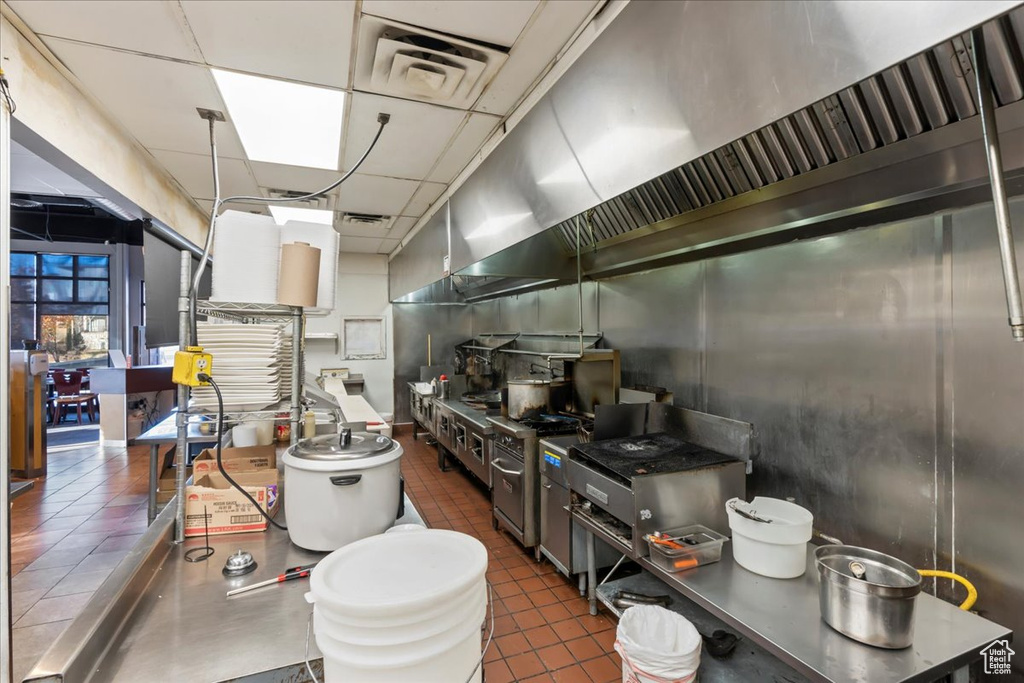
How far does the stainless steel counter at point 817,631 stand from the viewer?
1100 millimetres

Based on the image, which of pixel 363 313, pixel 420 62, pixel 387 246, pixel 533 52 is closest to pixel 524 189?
pixel 533 52

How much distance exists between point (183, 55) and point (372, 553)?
6.72 ft

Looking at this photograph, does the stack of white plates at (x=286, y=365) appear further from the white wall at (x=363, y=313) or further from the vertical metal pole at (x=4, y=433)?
the white wall at (x=363, y=313)

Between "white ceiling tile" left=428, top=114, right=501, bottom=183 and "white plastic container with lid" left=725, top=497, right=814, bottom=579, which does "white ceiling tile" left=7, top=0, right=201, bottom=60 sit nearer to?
"white ceiling tile" left=428, top=114, right=501, bottom=183

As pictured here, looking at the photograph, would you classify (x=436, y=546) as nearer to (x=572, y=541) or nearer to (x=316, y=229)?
(x=316, y=229)

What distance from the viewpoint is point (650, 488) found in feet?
5.87

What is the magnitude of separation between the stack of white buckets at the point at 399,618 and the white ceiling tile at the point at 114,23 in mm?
1907

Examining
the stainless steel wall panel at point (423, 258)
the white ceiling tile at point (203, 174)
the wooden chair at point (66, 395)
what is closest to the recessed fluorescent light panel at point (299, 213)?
the white ceiling tile at point (203, 174)

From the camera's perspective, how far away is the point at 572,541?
2.46 m

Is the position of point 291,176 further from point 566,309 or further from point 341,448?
point 341,448

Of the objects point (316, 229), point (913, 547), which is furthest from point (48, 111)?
point (913, 547)

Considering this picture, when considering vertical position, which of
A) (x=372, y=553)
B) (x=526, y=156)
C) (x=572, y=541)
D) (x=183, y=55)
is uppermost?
(x=183, y=55)

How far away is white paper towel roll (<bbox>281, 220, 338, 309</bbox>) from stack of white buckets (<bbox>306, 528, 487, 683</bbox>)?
1171 millimetres

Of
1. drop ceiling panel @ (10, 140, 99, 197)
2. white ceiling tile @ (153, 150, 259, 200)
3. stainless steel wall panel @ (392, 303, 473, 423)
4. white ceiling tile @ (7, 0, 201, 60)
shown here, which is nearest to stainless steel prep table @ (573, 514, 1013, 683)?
white ceiling tile @ (7, 0, 201, 60)
